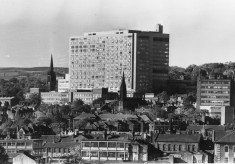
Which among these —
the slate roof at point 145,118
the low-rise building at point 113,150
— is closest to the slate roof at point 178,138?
the low-rise building at point 113,150

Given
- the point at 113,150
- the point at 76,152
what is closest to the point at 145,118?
the point at 113,150

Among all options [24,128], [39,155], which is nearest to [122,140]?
[39,155]

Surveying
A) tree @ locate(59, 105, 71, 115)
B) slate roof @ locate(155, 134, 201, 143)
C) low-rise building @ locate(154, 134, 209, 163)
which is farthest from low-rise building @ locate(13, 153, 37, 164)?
tree @ locate(59, 105, 71, 115)

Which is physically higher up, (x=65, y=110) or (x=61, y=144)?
(x=65, y=110)

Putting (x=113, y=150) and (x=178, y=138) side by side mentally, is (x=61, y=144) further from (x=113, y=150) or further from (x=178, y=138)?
(x=178, y=138)


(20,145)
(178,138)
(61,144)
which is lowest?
(20,145)

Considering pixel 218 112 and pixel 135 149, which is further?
pixel 218 112

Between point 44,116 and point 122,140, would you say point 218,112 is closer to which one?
point 44,116

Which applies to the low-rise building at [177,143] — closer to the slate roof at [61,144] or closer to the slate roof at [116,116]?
the slate roof at [61,144]

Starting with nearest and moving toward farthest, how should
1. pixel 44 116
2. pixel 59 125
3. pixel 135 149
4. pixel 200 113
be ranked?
pixel 135 149, pixel 59 125, pixel 44 116, pixel 200 113

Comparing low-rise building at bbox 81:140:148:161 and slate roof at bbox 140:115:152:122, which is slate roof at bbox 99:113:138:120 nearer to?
slate roof at bbox 140:115:152:122
